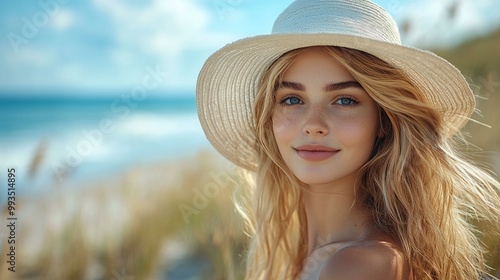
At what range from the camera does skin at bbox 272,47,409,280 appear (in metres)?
2.45

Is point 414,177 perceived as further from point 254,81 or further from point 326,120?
point 254,81

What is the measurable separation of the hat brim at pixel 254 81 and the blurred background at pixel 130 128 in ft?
0.80

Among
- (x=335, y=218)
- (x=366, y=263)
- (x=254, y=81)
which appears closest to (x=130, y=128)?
(x=254, y=81)

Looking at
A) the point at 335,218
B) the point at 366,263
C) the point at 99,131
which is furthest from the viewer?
the point at 99,131

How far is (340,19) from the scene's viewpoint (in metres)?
2.50

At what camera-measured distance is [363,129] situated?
98.4 inches

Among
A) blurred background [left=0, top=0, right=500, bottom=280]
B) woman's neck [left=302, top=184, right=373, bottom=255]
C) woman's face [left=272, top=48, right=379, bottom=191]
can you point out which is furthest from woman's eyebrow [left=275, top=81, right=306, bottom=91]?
blurred background [left=0, top=0, right=500, bottom=280]

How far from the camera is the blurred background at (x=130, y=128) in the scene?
4.46 metres

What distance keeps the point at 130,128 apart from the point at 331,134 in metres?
13.8

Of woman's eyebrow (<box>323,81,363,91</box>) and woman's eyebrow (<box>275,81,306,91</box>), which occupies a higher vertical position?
woman's eyebrow (<box>275,81,306,91</box>)

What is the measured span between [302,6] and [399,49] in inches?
17.5

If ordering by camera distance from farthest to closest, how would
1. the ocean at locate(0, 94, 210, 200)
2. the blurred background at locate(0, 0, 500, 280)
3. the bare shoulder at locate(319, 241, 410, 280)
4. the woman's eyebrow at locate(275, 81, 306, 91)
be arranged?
the ocean at locate(0, 94, 210, 200)
the blurred background at locate(0, 0, 500, 280)
the woman's eyebrow at locate(275, 81, 306, 91)
the bare shoulder at locate(319, 241, 410, 280)

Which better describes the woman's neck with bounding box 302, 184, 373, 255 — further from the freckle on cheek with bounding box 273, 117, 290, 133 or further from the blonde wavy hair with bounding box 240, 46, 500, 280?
the freckle on cheek with bounding box 273, 117, 290, 133

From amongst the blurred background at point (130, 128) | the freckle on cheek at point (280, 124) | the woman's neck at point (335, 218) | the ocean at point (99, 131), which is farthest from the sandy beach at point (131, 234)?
the ocean at point (99, 131)
